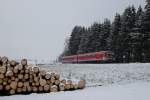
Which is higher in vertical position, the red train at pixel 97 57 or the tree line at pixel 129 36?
the tree line at pixel 129 36

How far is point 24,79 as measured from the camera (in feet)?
40.6

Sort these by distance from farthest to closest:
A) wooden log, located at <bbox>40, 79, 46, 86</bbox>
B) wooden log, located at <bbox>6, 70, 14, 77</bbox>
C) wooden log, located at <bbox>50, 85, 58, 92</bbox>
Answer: wooden log, located at <bbox>50, 85, 58, 92</bbox> → wooden log, located at <bbox>40, 79, 46, 86</bbox> → wooden log, located at <bbox>6, 70, 14, 77</bbox>

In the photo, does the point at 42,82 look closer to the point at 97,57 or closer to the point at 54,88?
the point at 54,88

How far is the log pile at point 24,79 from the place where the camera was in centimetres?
1205

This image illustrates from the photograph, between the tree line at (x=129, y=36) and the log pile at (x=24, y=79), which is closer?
the log pile at (x=24, y=79)

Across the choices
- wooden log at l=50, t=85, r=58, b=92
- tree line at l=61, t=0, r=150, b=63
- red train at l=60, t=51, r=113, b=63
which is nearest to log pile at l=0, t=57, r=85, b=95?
wooden log at l=50, t=85, r=58, b=92

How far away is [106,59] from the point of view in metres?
49.2

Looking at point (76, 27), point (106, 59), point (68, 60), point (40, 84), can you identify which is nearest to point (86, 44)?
point (68, 60)

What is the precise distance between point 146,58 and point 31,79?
→ 1457 inches

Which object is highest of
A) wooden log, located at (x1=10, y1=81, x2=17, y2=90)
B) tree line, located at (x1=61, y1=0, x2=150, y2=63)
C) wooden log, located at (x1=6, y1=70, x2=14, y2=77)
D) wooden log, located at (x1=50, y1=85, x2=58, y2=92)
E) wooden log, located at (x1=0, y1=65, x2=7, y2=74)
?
tree line, located at (x1=61, y1=0, x2=150, y2=63)

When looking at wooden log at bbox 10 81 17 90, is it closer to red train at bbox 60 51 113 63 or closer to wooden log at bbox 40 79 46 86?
wooden log at bbox 40 79 46 86

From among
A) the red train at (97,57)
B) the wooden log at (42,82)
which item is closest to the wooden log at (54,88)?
the wooden log at (42,82)

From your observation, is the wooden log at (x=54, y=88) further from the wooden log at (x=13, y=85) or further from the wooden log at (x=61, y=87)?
the wooden log at (x=13, y=85)

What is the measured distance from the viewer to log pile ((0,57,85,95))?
39.5 feet
